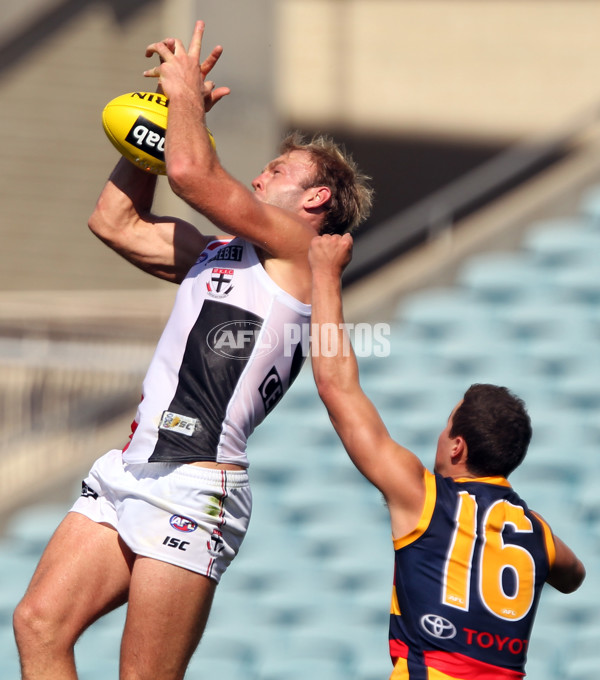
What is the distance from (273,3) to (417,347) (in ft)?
12.4

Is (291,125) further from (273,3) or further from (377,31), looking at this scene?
(273,3)

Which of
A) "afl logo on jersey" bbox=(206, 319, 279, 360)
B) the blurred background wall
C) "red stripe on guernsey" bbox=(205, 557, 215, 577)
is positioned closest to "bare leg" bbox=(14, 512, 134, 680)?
"red stripe on guernsey" bbox=(205, 557, 215, 577)

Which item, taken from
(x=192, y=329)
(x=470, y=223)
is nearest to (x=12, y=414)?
(x=470, y=223)

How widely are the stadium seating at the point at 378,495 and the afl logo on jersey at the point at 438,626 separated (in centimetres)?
360

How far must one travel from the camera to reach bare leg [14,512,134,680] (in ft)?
9.88

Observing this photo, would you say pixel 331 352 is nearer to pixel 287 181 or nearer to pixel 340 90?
pixel 287 181

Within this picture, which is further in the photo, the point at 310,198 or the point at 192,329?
the point at 310,198

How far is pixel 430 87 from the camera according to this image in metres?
12.3

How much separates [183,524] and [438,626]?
82 centimetres

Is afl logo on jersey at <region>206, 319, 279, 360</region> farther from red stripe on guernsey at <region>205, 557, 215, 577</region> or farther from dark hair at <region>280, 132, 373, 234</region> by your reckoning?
red stripe on guernsey at <region>205, 557, 215, 577</region>

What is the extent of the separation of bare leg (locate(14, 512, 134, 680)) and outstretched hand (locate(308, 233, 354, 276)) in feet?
3.51

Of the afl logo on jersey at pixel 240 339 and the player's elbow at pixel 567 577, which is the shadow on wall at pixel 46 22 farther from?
the player's elbow at pixel 567 577

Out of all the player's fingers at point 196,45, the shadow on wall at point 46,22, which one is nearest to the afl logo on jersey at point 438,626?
the player's fingers at point 196,45

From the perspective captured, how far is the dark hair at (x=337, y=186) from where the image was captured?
3504 mm
